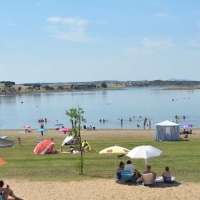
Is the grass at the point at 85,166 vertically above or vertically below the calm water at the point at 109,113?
above

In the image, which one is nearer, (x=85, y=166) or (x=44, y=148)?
(x=85, y=166)

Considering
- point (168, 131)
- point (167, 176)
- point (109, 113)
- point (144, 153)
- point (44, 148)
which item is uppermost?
point (144, 153)

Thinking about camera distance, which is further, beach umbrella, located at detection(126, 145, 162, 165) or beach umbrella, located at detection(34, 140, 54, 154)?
beach umbrella, located at detection(34, 140, 54, 154)

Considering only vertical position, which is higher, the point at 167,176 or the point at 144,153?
the point at 144,153

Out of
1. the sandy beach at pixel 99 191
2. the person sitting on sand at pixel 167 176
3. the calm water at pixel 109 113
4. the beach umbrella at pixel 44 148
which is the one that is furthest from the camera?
the calm water at pixel 109 113

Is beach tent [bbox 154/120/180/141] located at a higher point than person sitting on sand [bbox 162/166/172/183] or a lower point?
lower

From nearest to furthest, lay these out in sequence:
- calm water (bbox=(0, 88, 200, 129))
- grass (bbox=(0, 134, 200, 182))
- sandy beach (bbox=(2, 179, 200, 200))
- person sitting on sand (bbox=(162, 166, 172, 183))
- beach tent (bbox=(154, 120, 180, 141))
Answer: sandy beach (bbox=(2, 179, 200, 200)) → person sitting on sand (bbox=(162, 166, 172, 183)) → grass (bbox=(0, 134, 200, 182)) → beach tent (bbox=(154, 120, 180, 141)) → calm water (bbox=(0, 88, 200, 129))

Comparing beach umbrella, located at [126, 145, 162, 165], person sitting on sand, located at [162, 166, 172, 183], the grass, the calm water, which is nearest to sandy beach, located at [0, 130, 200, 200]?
person sitting on sand, located at [162, 166, 172, 183]

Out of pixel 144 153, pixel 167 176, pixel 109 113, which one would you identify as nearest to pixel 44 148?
pixel 144 153

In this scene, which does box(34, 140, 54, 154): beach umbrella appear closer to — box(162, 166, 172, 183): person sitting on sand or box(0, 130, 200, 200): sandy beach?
box(0, 130, 200, 200): sandy beach

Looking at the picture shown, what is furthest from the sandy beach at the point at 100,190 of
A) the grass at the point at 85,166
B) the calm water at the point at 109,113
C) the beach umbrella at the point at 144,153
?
the calm water at the point at 109,113

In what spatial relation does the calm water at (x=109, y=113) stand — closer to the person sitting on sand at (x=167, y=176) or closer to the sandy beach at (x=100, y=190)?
the sandy beach at (x=100, y=190)

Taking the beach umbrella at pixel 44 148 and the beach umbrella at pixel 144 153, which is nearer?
the beach umbrella at pixel 144 153

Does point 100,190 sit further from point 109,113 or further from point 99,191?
point 109,113
